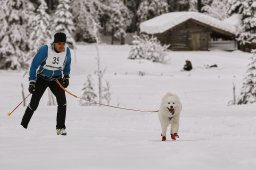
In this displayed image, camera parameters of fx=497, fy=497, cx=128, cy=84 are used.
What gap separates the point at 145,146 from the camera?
668cm

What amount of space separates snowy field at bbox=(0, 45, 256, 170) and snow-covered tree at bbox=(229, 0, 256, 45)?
12820mm

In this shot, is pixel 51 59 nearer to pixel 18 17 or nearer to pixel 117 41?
pixel 18 17

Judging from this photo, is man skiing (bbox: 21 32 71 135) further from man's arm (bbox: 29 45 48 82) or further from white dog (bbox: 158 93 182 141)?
white dog (bbox: 158 93 182 141)

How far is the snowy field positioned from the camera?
528 cm

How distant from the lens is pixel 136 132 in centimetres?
992

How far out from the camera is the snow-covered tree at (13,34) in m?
34.1

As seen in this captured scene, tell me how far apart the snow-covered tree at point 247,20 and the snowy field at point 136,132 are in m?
12.8

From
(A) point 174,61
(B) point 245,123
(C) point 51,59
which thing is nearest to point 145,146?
(C) point 51,59

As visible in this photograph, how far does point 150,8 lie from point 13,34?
2855cm

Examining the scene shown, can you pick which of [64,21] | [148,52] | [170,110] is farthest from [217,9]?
[170,110]

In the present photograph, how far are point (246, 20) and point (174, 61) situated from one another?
9.97 m

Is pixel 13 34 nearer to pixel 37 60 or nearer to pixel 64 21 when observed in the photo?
pixel 64 21

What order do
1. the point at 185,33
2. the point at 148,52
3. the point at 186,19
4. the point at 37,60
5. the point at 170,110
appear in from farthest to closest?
the point at 185,33 < the point at 186,19 < the point at 148,52 < the point at 37,60 < the point at 170,110

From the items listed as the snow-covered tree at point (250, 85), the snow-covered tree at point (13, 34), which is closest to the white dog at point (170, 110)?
the snow-covered tree at point (250, 85)
